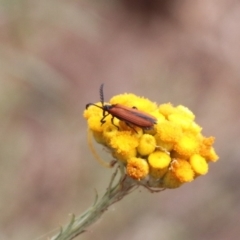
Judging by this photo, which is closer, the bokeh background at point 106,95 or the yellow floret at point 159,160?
the yellow floret at point 159,160

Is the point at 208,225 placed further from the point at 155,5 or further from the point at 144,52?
the point at 155,5

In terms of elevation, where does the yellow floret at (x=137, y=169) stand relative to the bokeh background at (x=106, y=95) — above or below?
below

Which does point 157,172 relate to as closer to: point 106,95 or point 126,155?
point 126,155

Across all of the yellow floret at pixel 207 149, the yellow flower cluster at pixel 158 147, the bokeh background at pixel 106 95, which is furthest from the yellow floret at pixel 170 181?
the bokeh background at pixel 106 95

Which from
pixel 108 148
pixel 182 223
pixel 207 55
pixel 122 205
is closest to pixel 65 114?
pixel 122 205

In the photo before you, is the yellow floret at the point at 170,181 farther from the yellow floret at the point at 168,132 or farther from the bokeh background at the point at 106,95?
the bokeh background at the point at 106,95

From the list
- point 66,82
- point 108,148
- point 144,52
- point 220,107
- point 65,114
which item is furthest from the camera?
point 144,52
